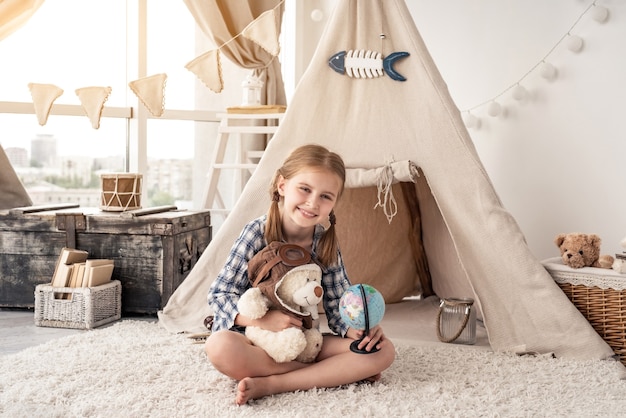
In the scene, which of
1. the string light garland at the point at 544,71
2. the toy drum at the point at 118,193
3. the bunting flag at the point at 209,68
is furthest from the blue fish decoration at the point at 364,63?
the toy drum at the point at 118,193

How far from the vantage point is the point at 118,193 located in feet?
9.77

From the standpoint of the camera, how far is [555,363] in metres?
2.10

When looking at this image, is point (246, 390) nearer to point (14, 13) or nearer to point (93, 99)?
point (93, 99)

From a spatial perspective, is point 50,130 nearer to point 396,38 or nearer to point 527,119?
point 396,38

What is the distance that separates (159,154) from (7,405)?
245cm

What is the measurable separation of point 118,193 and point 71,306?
1.88 feet

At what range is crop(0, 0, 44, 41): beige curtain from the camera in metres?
3.20

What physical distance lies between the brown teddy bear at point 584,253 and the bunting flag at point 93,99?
6.56ft

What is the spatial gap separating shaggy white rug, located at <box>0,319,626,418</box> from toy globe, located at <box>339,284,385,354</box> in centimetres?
18

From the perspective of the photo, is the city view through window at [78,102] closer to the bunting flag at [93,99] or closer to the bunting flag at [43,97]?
the bunting flag at [43,97]

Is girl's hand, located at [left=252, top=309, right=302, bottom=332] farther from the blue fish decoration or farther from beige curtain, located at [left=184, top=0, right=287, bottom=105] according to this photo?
beige curtain, located at [left=184, top=0, right=287, bottom=105]

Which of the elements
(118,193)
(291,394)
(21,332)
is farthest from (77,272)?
(291,394)

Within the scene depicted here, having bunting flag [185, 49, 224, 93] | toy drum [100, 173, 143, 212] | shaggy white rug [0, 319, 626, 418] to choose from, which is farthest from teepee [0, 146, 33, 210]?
shaggy white rug [0, 319, 626, 418]

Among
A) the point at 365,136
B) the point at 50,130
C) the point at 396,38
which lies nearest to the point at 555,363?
the point at 365,136
